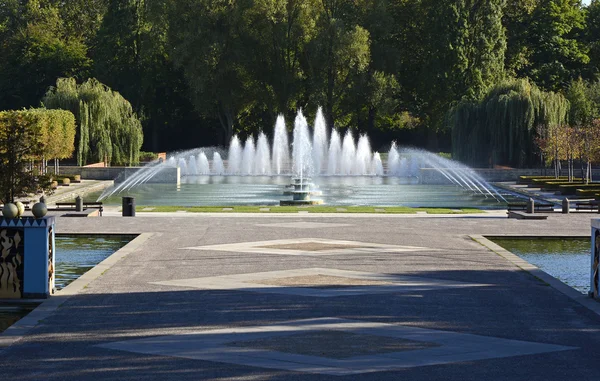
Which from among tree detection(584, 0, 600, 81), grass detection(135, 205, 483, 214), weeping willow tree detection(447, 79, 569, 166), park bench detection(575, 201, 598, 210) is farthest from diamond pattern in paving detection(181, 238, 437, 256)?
tree detection(584, 0, 600, 81)

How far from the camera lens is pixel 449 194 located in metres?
51.4

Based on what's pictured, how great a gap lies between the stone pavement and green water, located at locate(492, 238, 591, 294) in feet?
3.26

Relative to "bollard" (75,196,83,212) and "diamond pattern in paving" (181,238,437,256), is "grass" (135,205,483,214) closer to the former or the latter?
"bollard" (75,196,83,212)

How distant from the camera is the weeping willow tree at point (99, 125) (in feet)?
217

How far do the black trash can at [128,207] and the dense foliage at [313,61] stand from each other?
33.6 meters

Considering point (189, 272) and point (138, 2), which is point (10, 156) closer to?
point (189, 272)

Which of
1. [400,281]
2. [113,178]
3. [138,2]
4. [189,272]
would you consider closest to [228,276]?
[189,272]

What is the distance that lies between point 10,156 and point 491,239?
13.7 metres

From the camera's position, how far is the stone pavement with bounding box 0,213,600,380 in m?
11.3

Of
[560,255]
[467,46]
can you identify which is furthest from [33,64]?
[560,255]

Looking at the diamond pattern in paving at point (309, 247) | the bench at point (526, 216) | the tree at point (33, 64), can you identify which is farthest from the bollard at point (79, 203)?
the tree at point (33, 64)

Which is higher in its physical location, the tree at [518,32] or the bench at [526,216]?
the tree at [518,32]

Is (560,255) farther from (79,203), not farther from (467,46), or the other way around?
(467,46)

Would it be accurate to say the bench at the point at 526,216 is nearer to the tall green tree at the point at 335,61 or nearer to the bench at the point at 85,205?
the bench at the point at 85,205
